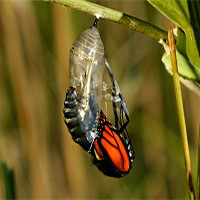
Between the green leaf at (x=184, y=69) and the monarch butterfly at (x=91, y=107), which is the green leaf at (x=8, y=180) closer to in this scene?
the monarch butterfly at (x=91, y=107)

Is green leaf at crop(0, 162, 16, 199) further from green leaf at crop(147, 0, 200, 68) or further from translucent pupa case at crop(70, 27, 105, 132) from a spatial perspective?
green leaf at crop(147, 0, 200, 68)

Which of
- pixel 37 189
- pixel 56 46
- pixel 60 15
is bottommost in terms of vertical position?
pixel 37 189

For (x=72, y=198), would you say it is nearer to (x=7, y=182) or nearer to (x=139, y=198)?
(x=139, y=198)

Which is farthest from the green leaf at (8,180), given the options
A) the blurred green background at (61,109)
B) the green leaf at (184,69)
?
the blurred green background at (61,109)

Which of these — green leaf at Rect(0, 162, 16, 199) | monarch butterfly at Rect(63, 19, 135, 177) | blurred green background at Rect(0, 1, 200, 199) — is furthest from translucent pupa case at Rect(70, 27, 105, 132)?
blurred green background at Rect(0, 1, 200, 199)

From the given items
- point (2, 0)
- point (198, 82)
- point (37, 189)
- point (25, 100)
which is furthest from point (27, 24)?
point (198, 82)
